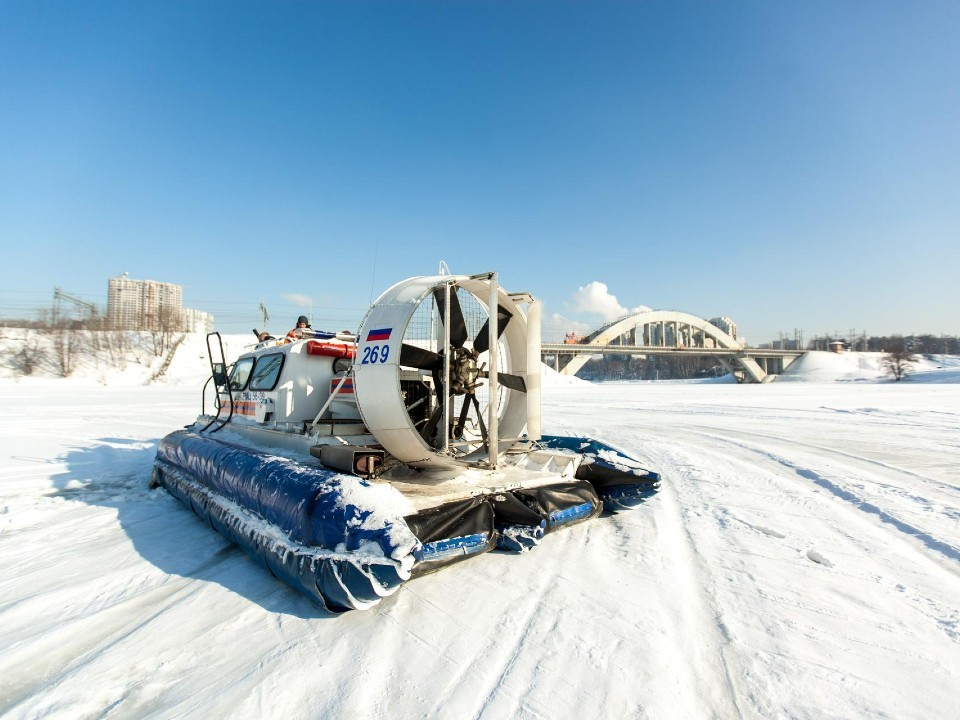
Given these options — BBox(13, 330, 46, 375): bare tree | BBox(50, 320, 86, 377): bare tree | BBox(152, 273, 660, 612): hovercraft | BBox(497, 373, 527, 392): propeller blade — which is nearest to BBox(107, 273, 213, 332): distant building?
BBox(50, 320, 86, 377): bare tree

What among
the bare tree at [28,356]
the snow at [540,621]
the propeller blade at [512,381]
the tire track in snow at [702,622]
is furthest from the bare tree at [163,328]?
the tire track in snow at [702,622]

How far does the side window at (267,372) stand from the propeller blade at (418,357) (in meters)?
1.98

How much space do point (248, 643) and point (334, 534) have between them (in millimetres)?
666

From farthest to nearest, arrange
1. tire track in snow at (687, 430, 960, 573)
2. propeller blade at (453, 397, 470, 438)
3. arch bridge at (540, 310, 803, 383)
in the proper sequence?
arch bridge at (540, 310, 803, 383) → propeller blade at (453, 397, 470, 438) → tire track in snow at (687, 430, 960, 573)

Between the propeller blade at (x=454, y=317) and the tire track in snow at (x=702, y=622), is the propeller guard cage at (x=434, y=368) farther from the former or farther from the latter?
the tire track in snow at (x=702, y=622)

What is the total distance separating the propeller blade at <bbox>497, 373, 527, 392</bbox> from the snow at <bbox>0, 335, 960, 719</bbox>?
140 cm

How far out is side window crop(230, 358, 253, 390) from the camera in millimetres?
6227

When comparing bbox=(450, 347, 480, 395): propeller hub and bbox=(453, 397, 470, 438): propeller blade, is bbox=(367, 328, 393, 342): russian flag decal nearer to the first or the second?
bbox=(450, 347, 480, 395): propeller hub

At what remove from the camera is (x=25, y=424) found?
41.9 ft

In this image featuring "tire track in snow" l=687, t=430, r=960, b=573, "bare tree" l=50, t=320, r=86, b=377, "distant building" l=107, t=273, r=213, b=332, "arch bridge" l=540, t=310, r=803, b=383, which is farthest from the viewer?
"arch bridge" l=540, t=310, r=803, b=383

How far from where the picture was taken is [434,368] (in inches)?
173

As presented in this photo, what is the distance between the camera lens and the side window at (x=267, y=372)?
5.42 metres

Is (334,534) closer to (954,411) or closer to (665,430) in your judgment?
(665,430)

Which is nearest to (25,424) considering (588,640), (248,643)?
(248,643)
